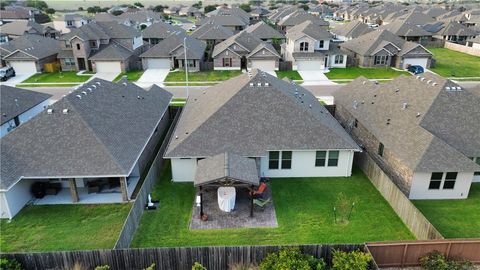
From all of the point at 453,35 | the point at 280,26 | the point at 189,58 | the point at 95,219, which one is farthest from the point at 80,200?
the point at 453,35

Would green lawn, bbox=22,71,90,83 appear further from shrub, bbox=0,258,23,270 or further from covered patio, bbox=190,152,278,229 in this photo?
shrub, bbox=0,258,23,270

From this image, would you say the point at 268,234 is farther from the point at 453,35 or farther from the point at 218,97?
the point at 453,35

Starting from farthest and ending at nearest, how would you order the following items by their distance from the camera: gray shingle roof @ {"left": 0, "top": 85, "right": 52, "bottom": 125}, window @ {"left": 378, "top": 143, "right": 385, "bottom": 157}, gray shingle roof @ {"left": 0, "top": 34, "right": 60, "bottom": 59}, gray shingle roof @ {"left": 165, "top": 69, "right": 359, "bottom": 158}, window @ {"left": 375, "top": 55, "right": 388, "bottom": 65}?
window @ {"left": 375, "top": 55, "right": 388, "bottom": 65}
gray shingle roof @ {"left": 0, "top": 34, "right": 60, "bottom": 59}
gray shingle roof @ {"left": 0, "top": 85, "right": 52, "bottom": 125}
window @ {"left": 378, "top": 143, "right": 385, "bottom": 157}
gray shingle roof @ {"left": 165, "top": 69, "right": 359, "bottom": 158}

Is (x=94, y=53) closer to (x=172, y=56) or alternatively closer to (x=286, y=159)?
(x=172, y=56)

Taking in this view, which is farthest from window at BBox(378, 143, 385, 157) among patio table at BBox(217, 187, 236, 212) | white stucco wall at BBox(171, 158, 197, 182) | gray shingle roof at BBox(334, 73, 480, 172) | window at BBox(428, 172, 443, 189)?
white stucco wall at BBox(171, 158, 197, 182)

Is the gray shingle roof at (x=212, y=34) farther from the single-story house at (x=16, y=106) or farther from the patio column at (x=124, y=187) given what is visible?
the patio column at (x=124, y=187)

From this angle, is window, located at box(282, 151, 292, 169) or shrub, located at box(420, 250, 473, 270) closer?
shrub, located at box(420, 250, 473, 270)
